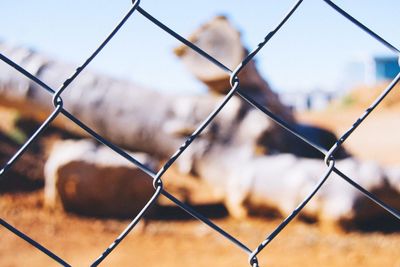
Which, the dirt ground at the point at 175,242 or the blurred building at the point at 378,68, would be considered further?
the blurred building at the point at 378,68

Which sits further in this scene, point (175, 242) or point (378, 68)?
point (378, 68)

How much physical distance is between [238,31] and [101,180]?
1.57 metres

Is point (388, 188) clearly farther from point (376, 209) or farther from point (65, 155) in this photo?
point (65, 155)

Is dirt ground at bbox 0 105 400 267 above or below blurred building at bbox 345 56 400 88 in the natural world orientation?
below

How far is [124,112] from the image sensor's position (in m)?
4.34

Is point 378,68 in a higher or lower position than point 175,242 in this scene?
higher

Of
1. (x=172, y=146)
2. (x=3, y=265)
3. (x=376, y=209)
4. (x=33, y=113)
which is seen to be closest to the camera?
(x=3, y=265)

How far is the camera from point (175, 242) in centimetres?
316

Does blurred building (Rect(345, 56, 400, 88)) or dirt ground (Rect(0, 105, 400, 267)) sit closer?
dirt ground (Rect(0, 105, 400, 267))

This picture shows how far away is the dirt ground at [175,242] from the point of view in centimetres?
275

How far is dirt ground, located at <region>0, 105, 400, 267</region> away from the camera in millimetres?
2754

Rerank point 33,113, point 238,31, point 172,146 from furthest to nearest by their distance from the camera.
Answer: point 33,113 < point 172,146 < point 238,31

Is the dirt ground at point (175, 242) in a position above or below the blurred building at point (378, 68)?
below

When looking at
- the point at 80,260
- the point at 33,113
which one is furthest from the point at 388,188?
the point at 33,113
